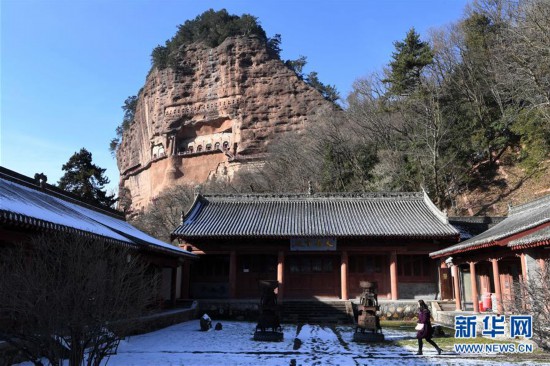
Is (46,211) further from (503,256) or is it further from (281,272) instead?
(503,256)

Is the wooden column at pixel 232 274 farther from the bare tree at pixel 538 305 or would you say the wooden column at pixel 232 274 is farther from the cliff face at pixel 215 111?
the cliff face at pixel 215 111

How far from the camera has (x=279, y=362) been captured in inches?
340

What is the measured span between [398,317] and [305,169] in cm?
1938

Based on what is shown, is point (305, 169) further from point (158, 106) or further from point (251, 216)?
point (158, 106)

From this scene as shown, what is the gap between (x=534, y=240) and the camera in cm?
1010

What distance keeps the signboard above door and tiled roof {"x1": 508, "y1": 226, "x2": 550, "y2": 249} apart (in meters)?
8.60

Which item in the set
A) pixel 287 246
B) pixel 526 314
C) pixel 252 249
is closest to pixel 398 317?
pixel 287 246

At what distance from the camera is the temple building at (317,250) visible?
18766 millimetres

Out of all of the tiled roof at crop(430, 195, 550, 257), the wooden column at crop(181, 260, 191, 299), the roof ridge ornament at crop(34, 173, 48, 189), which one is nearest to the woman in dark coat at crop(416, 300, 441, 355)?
the tiled roof at crop(430, 195, 550, 257)

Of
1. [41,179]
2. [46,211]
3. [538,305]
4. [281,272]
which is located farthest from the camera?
[281,272]

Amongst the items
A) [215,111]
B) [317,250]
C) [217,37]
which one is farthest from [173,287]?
[217,37]

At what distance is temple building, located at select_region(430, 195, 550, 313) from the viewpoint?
11008mm

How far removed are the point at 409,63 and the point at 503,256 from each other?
2082 cm

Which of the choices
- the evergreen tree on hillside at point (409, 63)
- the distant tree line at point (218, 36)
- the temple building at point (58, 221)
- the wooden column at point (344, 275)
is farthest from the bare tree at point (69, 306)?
the distant tree line at point (218, 36)
